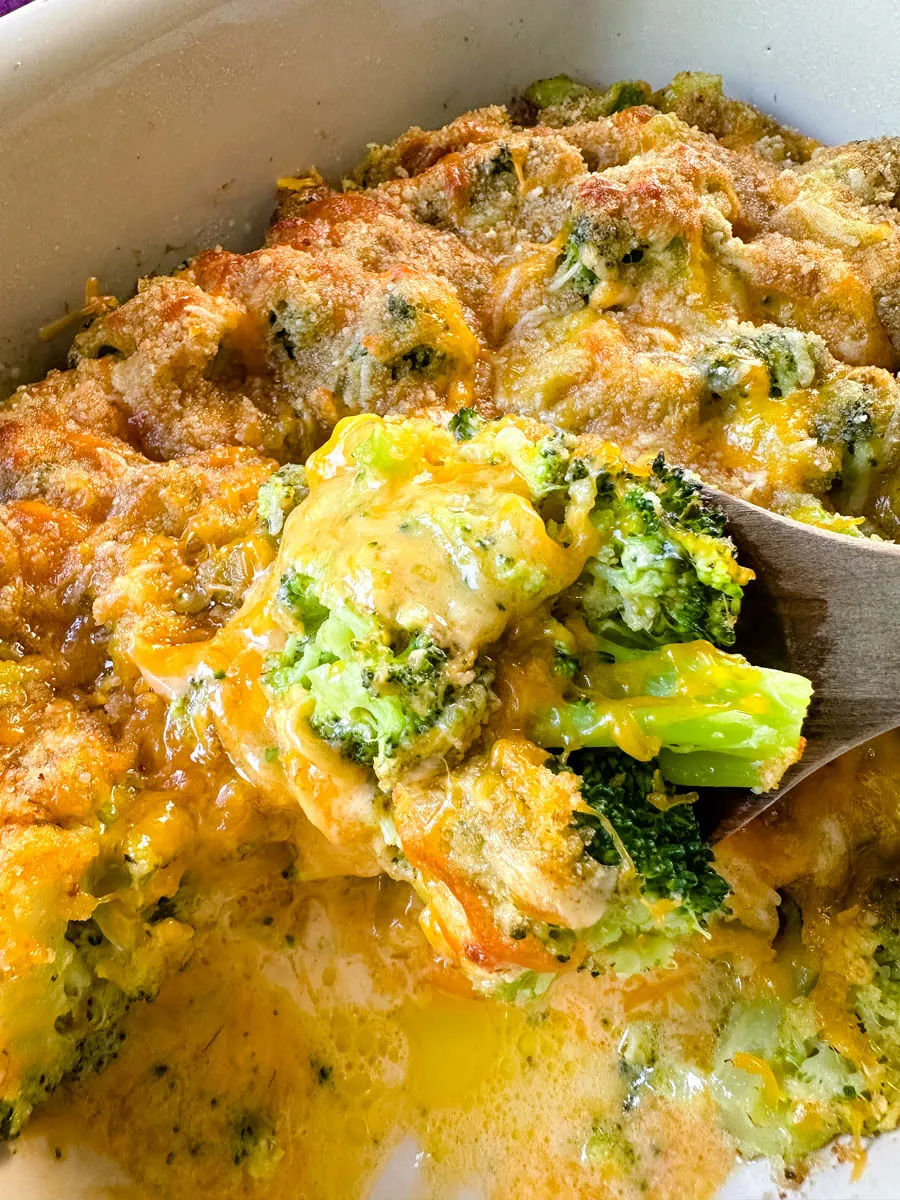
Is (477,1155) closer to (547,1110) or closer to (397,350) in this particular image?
(547,1110)

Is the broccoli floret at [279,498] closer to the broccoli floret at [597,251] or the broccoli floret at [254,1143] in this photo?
the broccoli floret at [597,251]

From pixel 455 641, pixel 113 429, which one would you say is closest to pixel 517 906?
pixel 455 641

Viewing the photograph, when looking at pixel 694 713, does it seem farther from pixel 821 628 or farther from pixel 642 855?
pixel 821 628

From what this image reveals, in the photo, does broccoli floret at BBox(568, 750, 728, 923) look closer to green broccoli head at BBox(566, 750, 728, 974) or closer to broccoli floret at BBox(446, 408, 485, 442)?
green broccoli head at BBox(566, 750, 728, 974)

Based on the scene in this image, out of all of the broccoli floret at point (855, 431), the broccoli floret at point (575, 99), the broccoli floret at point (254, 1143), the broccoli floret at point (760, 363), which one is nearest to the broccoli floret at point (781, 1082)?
the broccoli floret at point (254, 1143)

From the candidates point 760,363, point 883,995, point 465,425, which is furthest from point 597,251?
point 883,995

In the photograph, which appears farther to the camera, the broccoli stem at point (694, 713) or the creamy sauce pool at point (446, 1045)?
the creamy sauce pool at point (446, 1045)

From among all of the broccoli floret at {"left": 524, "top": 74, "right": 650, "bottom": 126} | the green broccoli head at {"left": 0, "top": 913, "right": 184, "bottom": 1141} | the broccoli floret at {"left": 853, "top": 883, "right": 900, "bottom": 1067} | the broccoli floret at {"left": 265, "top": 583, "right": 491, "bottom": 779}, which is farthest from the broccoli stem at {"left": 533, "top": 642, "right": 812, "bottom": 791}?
the broccoli floret at {"left": 524, "top": 74, "right": 650, "bottom": 126}
